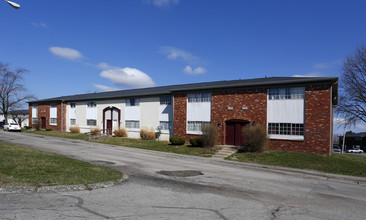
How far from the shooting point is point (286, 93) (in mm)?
19594

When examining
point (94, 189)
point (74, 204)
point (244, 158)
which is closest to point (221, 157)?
point (244, 158)

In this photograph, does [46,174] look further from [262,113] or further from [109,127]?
[109,127]

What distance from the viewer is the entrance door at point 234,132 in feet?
70.0

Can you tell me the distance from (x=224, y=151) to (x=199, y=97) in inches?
264

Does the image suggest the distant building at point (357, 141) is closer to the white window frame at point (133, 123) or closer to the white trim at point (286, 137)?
the white trim at point (286, 137)

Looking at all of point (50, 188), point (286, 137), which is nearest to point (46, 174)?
point (50, 188)

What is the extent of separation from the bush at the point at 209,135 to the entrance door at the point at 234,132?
58.6 inches

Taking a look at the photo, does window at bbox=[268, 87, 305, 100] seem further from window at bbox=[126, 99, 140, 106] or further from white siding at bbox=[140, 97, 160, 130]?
window at bbox=[126, 99, 140, 106]

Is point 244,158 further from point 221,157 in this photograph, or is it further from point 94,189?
point 94,189

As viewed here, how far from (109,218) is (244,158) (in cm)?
1365

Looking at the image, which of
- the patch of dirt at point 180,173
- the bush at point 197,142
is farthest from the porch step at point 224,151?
the patch of dirt at point 180,173

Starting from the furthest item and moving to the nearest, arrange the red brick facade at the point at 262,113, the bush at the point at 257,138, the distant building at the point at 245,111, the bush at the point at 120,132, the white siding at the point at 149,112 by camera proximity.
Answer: the bush at the point at 120,132, the white siding at the point at 149,112, the bush at the point at 257,138, the distant building at the point at 245,111, the red brick facade at the point at 262,113

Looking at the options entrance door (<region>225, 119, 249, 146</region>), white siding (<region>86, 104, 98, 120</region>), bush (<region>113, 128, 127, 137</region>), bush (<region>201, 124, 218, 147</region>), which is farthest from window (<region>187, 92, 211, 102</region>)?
white siding (<region>86, 104, 98, 120</region>)

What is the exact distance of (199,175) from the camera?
10891 millimetres
